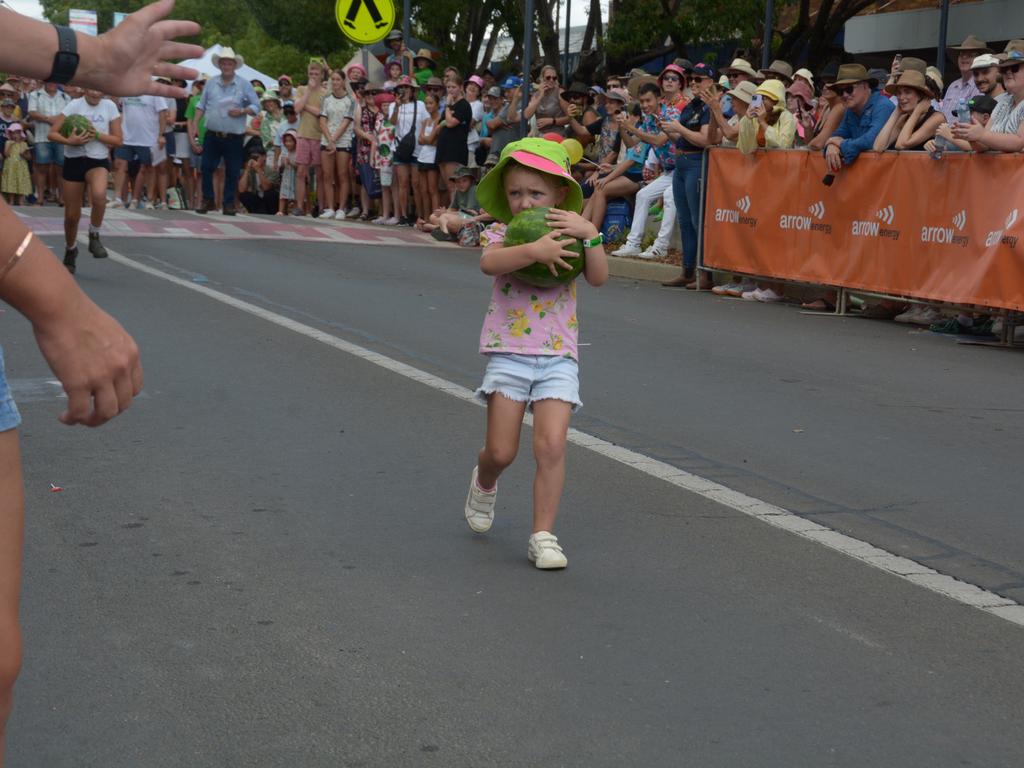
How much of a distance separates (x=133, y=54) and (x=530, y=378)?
116 inches

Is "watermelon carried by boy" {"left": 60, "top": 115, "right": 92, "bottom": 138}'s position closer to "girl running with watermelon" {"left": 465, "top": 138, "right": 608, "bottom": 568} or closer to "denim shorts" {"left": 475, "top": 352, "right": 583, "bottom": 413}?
"girl running with watermelon" {"left": 465, "top": 138, "right": 608, "bottom": 568}

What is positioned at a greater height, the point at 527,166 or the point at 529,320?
the point at 527,166

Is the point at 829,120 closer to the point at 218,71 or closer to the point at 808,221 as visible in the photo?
the point at 808,221

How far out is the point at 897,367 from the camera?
10.5m

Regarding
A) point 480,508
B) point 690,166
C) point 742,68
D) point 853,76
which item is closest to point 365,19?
point 742,68

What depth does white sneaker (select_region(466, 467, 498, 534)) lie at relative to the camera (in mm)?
5742

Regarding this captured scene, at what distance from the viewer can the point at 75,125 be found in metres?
13.8

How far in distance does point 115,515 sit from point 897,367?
20.3ft

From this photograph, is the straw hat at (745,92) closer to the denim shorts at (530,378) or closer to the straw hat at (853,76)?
the straw hat at (853,76)

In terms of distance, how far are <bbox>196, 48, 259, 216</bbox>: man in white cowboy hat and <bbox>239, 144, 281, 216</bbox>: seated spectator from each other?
7.05 ft

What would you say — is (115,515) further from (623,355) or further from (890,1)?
(890,1)

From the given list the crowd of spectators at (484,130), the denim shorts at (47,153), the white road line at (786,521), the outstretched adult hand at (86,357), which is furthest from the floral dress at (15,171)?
the outstretched adult hand at (86,357)

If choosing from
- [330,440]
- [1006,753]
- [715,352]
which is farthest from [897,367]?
[1006,753]

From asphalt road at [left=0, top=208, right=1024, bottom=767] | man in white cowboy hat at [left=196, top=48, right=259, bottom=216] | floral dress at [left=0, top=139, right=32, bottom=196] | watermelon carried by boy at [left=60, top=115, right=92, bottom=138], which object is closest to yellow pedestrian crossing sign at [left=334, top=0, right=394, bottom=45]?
man in white cowboy hat at [left=196, top=48, right=259, bottom=216]
